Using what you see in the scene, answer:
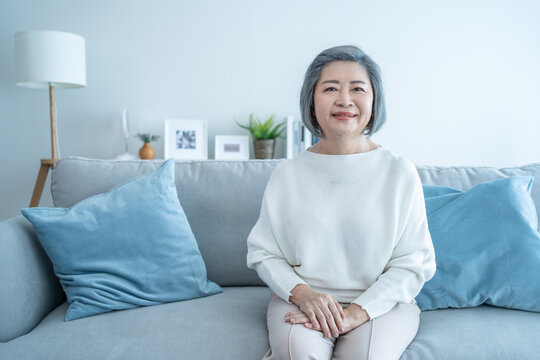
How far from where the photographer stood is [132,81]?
2.95 m

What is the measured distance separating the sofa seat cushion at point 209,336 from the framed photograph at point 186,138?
169cm

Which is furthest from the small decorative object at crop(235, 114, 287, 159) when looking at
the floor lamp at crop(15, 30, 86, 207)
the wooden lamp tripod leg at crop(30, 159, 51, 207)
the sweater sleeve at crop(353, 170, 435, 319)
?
the sweater sleeve at crop(353, 170, 435, 319)

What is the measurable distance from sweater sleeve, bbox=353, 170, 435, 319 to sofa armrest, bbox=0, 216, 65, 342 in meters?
0.86

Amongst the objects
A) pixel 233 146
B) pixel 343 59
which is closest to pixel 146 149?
pixel 233 146

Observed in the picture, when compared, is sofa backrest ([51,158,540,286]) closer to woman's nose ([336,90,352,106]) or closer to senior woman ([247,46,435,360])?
senior woman ([247,46,435,360])

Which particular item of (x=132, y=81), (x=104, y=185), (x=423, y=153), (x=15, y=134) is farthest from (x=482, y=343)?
(x=15, y=134)

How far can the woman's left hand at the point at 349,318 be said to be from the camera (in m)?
1.05

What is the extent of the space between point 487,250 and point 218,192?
0.87 m

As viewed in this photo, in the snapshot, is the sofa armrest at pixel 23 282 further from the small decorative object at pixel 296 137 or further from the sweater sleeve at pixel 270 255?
the small decorative object at pixel 296 137

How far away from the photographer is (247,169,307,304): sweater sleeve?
3.85 feet

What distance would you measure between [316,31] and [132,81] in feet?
4.23

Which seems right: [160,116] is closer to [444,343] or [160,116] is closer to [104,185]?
[104,185]

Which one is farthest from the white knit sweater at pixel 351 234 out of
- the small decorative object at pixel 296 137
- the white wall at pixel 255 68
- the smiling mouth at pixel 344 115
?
the white wall at pixel 255 68

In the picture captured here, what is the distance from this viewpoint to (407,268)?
1125 mm
